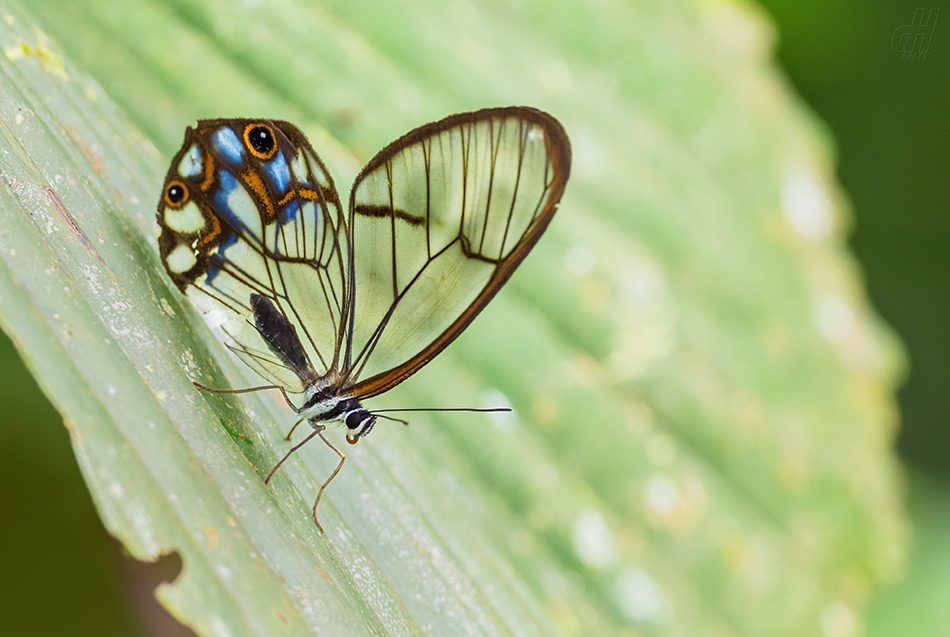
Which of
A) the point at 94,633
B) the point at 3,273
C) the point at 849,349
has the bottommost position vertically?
the point at 94,633

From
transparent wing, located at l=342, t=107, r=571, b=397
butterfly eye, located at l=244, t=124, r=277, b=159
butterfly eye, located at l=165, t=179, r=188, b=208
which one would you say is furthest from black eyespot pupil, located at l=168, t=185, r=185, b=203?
transparent wing, located at l=342, t=107, r=571, b=397

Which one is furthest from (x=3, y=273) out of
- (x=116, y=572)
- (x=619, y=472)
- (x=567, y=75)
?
(x=567, y=75)

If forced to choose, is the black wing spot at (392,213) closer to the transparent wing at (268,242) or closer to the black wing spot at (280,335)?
the transparent wing at (268,242)

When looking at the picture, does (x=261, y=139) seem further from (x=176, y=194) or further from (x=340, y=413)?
(x=340, y=413)

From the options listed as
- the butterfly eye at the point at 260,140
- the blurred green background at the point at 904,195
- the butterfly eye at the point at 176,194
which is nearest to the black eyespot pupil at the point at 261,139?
the butterfly eye at the point at 260,140

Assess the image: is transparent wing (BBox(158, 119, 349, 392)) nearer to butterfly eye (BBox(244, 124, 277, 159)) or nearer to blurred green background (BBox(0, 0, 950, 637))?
butterfly eye (BBox(244, 124, 277, 159))

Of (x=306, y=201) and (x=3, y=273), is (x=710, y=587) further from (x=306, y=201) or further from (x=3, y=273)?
(x=3, y=273)
